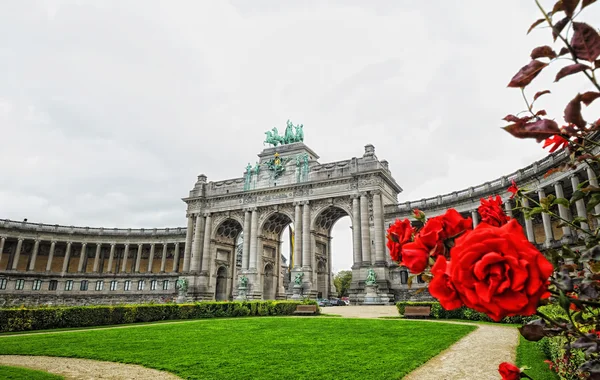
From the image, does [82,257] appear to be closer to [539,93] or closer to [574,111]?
[539,93]

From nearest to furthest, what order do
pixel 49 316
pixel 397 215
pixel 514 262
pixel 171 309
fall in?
A: pixel 514 262
pixel 49 316
pixel 171 309
pixel 397 215

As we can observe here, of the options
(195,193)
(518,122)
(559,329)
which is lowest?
(559,329)

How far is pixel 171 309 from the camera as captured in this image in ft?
105

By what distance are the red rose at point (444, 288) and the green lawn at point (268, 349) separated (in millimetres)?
8819

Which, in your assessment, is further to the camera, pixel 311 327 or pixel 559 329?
pixel 311 327

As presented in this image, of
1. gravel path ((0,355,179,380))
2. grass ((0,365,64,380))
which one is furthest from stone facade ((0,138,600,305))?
grass ((0,365,64,380))

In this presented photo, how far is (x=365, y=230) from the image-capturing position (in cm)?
5125

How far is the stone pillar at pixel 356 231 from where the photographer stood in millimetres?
51500

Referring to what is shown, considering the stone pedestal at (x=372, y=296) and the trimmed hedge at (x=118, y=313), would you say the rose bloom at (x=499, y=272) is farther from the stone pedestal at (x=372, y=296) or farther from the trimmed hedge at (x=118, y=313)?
the stone pedestal at (x=372, y=296)

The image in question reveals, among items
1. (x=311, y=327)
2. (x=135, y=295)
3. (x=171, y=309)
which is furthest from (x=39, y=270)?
(x=311, y=327)

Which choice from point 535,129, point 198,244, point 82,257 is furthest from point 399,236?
point 82,257

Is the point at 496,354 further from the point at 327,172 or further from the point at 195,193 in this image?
the point at 195,193

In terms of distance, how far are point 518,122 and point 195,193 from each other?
67.3m

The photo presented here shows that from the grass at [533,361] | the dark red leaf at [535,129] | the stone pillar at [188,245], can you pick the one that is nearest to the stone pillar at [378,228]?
the stone pillar at [188,245]
